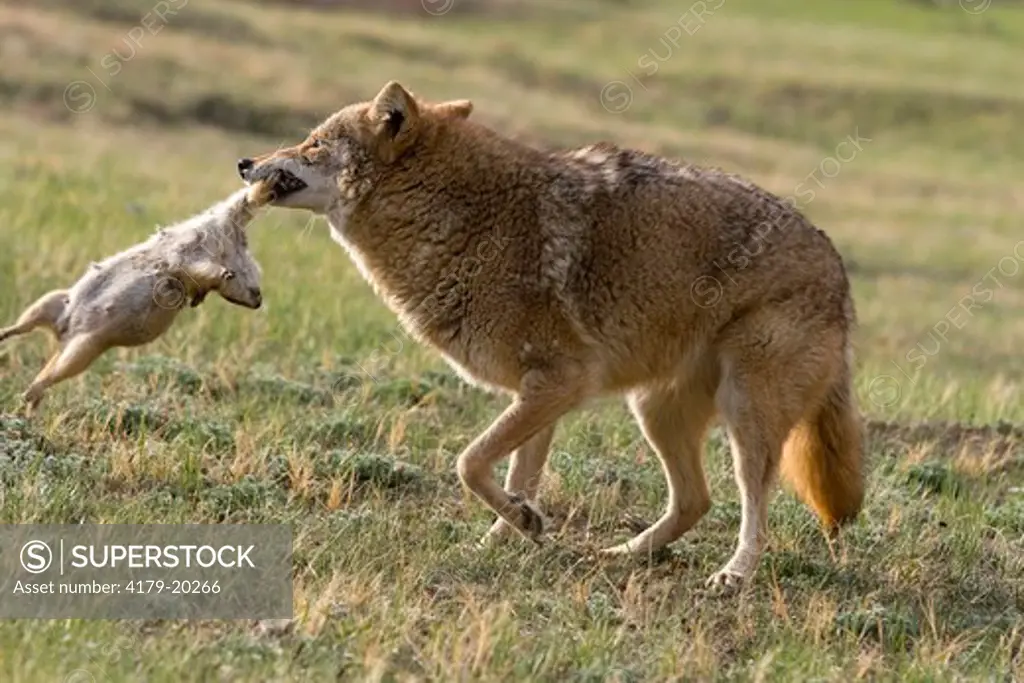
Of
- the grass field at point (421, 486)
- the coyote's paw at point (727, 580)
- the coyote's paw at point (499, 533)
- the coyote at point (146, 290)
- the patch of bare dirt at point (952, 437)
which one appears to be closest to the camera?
the grass field at point (421, 486)

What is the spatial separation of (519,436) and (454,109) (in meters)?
1.73

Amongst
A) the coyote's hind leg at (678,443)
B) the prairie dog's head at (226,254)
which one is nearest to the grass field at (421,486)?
the coyote's hind leg at (678,443)

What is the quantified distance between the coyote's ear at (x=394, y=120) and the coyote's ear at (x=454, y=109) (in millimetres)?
225

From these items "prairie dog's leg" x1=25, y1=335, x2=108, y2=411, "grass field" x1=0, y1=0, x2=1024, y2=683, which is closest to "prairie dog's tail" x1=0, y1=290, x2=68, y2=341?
"prairie dog's leg" x1=25, y1=335, x2=108, y2=411

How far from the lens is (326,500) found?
25.9 ft

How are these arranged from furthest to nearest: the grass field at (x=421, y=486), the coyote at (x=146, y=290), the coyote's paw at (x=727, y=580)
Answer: the coyote at (x=146, y=290) → the coyote's paw at (x=727, y=580) → the grass field at (x=421, y=486)

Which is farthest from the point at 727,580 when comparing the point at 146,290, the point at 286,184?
the point at 146,290

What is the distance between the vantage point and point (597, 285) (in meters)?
7.83

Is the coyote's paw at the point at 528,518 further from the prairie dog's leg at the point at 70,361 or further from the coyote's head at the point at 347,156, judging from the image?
the prairie dog's leg at the point at 70,361

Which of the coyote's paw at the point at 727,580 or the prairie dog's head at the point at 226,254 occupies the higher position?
the prairie dog's head at the point at 226,254

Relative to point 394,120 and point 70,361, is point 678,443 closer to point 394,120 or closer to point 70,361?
point 394,120

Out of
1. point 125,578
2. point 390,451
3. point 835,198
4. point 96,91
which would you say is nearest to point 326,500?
point 390,451

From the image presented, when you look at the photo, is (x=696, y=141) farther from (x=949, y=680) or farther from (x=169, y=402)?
(x=949, y=680)

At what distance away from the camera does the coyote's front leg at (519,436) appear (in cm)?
751
